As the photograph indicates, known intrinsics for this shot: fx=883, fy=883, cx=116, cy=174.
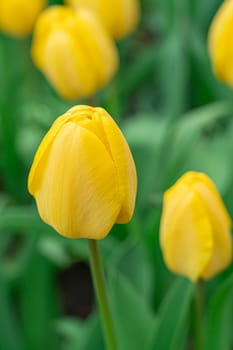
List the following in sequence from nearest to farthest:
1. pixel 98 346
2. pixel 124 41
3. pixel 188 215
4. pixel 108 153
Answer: pixel 108 153, pixel 188 215, pixel 98 346, pixel 124 41

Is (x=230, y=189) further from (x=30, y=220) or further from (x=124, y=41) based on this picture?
(x=124, y=41)

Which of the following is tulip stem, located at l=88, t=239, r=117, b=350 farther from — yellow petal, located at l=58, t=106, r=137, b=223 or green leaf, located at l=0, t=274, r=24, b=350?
green leaf, located at l=0, t=274, r=24, b=350

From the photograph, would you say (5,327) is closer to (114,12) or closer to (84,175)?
(114,12)

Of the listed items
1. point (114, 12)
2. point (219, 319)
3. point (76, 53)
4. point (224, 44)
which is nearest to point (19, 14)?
point (114, 12)

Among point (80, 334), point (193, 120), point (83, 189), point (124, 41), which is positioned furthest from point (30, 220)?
point (124, 41)

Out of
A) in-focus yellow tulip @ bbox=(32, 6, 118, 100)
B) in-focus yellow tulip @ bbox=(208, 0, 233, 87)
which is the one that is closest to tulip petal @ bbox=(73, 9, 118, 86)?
in-focus yellow tulip @ bbox=(32, 6, 118, 100)

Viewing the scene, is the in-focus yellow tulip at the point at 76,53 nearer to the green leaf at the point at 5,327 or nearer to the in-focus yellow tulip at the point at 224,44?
the in-focus yellow tulip at the point at 224,44
